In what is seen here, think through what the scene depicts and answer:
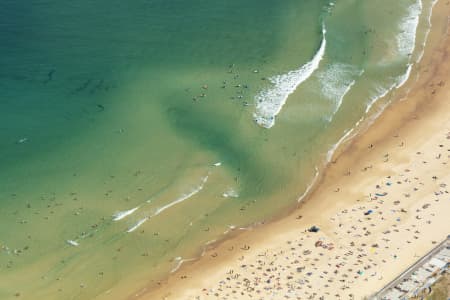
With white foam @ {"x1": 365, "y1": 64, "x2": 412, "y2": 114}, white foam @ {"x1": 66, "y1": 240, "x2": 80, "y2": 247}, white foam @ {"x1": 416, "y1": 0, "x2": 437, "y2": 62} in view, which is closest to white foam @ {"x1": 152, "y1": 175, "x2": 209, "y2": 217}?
white foam @ {"x1": 66, "y1": 240, "x2": 80, "y2": 247}

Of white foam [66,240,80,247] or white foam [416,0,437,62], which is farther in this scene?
white foam [416,0,437,62]

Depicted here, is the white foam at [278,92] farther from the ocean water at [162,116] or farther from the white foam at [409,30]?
the white foam at [409,30]

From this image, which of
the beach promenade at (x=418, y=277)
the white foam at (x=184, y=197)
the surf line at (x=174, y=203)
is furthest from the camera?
the white foam at (x=184, y=197)

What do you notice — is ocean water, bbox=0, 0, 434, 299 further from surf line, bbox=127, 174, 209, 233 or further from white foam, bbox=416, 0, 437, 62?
Answer: white foam, bbox=416, 0, 437, 62

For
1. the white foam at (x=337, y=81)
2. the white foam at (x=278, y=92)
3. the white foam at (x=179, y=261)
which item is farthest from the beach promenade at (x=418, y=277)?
the white foam at (x=278, y=92)

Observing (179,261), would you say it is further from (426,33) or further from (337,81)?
(426,33)
